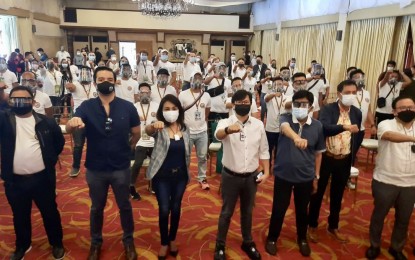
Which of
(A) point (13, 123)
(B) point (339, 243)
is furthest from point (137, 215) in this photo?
(B) point (339, 243)

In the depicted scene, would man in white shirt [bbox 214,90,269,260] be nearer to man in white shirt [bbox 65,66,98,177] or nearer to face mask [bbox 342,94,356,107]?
face mask [bbox 342,94,356,107]

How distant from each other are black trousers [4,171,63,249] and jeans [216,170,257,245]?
1446mm

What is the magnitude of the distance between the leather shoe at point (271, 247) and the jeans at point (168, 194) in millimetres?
915

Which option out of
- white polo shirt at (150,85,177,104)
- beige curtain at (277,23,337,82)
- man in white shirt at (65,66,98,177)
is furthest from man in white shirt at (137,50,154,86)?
beige curtain at (277,23,337,82)

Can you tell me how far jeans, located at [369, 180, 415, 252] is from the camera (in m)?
2.84

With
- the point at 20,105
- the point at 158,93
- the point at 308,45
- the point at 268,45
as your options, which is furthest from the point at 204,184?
the point at 268,45

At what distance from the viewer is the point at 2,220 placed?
142 inches

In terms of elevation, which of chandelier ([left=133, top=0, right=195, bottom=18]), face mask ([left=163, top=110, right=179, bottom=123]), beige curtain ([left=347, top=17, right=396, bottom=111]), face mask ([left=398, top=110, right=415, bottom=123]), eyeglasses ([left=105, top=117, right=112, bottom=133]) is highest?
chandelier ([left=133, top=0, right=195, bottom=18])

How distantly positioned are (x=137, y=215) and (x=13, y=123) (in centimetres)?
174

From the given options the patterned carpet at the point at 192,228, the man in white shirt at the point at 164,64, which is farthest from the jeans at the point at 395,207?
the man in white shirt at the point at 164,64

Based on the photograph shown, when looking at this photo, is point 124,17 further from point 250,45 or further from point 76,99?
point 76,99

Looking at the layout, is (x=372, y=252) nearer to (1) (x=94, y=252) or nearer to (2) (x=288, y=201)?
(2) (x=288, y=201)

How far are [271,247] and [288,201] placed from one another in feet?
1.68

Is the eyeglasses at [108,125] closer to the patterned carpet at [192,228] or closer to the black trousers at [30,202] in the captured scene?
the black trousers at [30,202]
